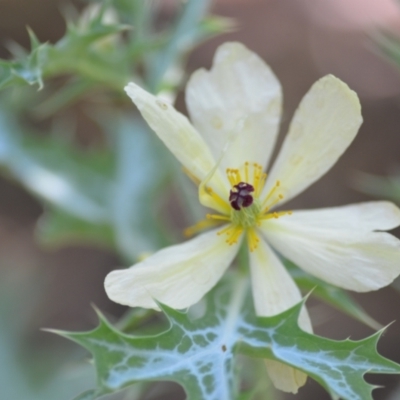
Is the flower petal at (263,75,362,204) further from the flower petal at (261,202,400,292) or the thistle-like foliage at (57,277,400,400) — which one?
the thistle-like foliage at (57,277,400,400)

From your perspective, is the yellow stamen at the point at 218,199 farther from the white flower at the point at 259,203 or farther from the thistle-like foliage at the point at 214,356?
the thistle-like foliage at the point at 214,356

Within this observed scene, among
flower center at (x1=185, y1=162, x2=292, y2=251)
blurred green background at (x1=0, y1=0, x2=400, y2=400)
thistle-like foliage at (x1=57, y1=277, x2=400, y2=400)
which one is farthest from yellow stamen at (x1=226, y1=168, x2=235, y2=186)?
blurred green background at (x1=0, y1=0, x2=400, y2=400)

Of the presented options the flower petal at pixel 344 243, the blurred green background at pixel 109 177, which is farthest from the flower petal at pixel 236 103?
the blurred green background at pixel 109 177

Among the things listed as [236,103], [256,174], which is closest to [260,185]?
[256,174]

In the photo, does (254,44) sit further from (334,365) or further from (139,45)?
(334,365)

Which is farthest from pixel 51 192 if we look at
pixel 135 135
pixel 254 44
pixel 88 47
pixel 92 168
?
pixel 254 44

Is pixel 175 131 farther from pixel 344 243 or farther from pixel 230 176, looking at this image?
pixel 344 243
